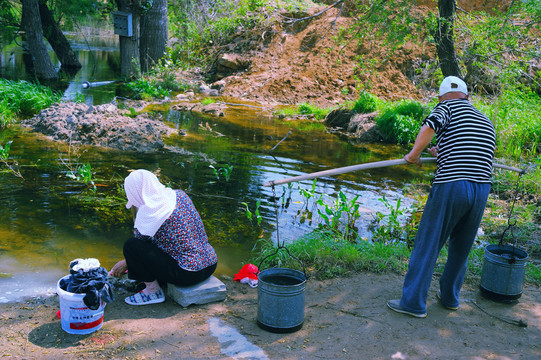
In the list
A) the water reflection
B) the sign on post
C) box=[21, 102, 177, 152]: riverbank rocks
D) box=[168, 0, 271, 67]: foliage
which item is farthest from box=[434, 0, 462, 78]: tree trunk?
box=[168, 0, 271, 67]: foliage

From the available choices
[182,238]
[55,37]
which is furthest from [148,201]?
[55,37]

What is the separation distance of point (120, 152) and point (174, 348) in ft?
20.7

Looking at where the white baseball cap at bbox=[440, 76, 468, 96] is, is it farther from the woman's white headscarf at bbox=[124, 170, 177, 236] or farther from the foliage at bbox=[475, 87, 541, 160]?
the foliage at bbox=[475, 87, 541, 160]

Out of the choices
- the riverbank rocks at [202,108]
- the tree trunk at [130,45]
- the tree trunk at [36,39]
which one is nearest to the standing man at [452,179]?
the riverbank rocks at [202,108]

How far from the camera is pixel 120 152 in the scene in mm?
9148

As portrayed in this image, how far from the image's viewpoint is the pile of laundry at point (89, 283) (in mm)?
3504

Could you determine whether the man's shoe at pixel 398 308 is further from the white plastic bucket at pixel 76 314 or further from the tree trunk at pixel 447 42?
the tree trunk at pixel 447 42

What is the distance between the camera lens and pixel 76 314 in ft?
11.5

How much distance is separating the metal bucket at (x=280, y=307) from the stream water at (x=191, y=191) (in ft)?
2.46

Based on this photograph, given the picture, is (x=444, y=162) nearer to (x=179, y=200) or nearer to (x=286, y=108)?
(x=179, y=200)

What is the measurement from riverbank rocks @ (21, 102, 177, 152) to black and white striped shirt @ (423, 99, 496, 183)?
6657 mm

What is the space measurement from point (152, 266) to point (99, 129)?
636 cm

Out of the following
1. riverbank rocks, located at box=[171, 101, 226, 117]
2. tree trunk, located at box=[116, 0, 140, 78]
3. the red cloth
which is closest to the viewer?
the red cloth

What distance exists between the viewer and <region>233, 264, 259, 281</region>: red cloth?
4.77 meters
